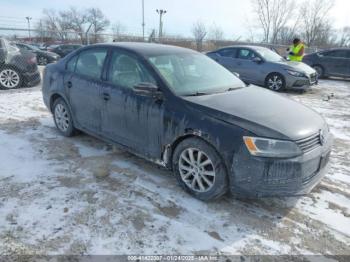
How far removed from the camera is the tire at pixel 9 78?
8655 mm

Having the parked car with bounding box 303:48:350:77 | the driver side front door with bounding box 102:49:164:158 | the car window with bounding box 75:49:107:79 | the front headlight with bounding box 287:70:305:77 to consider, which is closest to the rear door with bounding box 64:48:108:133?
the car window with bounding box 75:49:107:79

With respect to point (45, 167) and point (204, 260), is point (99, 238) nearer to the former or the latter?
point (204, 260)

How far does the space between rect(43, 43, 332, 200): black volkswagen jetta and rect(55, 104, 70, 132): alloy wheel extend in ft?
1.04

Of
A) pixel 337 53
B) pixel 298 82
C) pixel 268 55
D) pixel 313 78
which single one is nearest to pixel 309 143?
pixel 298 82

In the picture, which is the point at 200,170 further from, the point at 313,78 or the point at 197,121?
the point at 313,78

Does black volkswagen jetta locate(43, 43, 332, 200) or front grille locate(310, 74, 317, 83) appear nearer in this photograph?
black volkswagen jetta locate(43, 43, 332, 200)

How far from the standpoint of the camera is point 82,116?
4.55 m

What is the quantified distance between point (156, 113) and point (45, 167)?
66.8 inches

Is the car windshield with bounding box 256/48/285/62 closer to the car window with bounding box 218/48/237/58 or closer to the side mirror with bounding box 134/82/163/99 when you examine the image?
the car window with bounding box 218/48/237/58

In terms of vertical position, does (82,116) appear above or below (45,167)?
above

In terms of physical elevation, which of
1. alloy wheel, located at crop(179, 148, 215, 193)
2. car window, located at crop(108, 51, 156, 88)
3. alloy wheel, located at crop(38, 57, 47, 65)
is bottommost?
alloy wheel, located at crop(179, 148, 215, 193)

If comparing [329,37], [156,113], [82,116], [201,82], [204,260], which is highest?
[329,37]

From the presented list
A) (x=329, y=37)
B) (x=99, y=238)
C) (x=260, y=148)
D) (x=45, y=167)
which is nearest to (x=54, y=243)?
(x=99, y=238)

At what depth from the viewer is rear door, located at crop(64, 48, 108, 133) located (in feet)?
13.8
